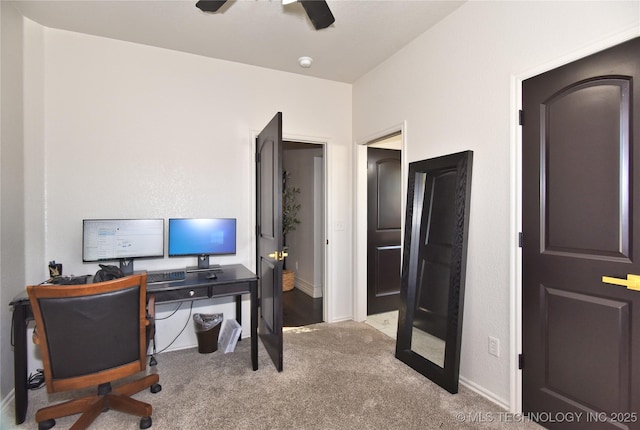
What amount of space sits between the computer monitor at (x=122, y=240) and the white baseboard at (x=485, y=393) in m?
2.69

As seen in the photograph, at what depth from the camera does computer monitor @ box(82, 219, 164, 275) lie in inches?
101

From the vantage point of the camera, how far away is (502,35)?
81.4 inches

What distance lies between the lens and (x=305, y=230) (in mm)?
5129

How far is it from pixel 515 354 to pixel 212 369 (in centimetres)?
225

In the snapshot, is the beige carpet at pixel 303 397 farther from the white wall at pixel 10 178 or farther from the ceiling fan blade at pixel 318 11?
the ceiling fan blade at pixel 318 11

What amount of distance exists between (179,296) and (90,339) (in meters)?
0.69

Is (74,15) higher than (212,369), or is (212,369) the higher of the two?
(74,15)

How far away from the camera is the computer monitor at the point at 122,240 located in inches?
101

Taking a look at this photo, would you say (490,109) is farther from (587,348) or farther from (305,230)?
(305,230)

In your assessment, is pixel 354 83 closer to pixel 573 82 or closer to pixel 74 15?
pixel 573 82

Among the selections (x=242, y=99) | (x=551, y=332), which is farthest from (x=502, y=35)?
(x=242, y=99)

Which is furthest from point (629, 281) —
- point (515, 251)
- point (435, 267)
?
point (435, 267)

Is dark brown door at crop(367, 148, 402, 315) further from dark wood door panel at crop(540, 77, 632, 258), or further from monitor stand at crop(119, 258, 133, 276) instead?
monitor stand at crop(119, 258, 133, 276)

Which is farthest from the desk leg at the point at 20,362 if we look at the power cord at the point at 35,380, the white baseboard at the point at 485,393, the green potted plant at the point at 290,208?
the green potted plant at the point at 290,208
